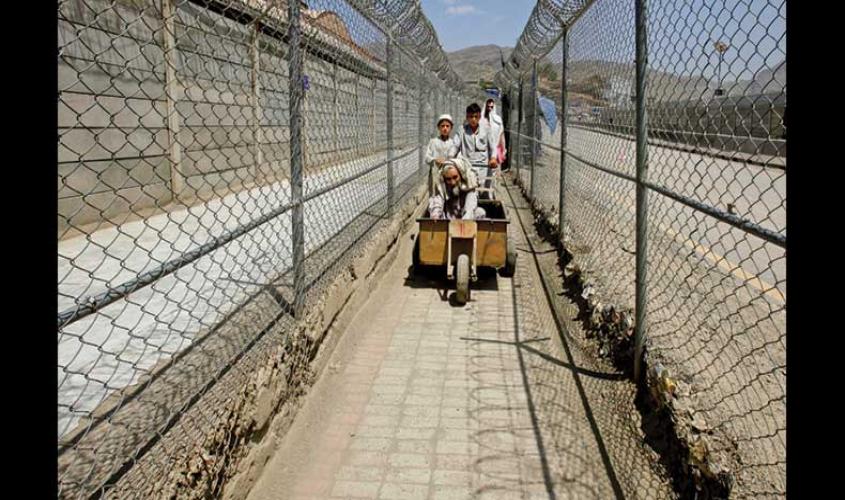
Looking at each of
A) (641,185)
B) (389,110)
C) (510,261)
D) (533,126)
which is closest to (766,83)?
(641,185)

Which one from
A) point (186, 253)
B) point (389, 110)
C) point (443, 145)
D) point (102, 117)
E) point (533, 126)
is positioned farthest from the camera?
point (533, 126)

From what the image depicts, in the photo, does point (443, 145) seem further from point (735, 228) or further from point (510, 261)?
point (735, 228)

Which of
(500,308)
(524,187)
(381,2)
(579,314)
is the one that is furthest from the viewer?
(524,187)

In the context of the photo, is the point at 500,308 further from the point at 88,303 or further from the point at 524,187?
the point at 524,187

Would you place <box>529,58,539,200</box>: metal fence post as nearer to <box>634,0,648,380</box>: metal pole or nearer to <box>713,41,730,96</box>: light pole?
<box>634,0,648,380</box>: metal pole

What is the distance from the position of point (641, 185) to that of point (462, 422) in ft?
5.90

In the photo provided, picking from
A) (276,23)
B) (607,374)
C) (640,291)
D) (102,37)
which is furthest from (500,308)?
(102,37)

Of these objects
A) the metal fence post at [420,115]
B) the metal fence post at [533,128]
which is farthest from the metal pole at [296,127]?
the metal fence post at [533,128]

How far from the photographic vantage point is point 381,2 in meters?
6.31

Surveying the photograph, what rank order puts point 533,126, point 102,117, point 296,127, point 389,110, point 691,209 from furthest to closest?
1. point 533,126
2. point 389,110
3. point 102,117
4. point 691,209
5. point 296,127

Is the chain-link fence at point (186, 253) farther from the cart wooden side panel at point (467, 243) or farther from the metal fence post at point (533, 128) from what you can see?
the metal fence post at point (533, 128)

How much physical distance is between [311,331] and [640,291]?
210 centimetres

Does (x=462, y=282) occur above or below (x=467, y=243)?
below

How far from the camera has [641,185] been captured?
11.9ft
